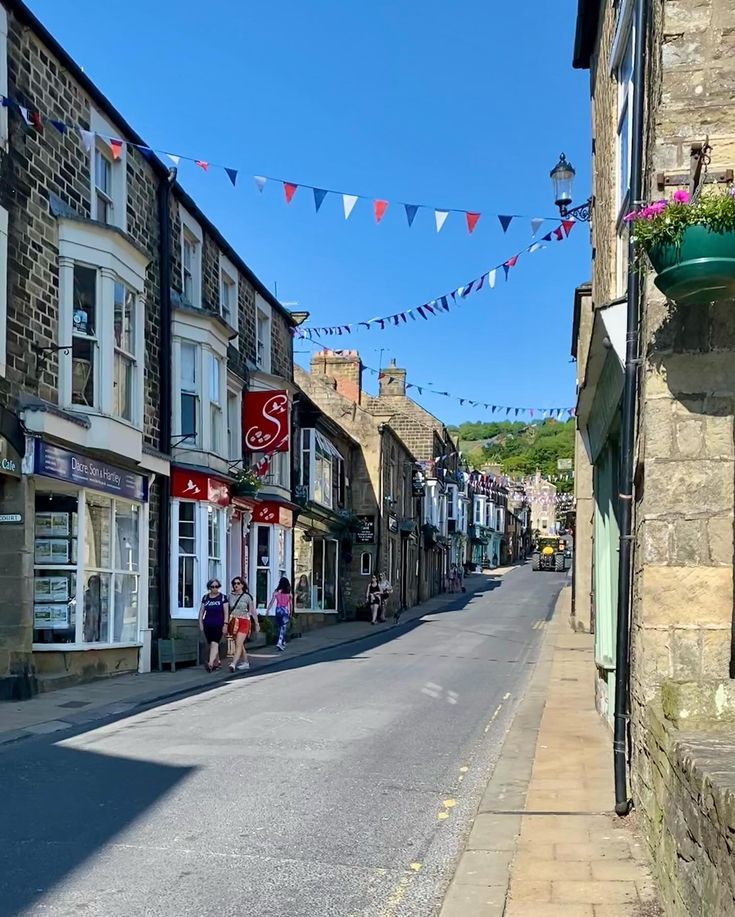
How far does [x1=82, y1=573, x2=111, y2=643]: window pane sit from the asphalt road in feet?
9.97

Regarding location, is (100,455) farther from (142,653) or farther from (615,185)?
(615,185)

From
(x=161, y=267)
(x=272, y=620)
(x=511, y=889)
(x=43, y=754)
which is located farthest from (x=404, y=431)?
(x=511, y=889)

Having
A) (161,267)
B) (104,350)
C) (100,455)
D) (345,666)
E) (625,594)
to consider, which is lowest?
(345,666)

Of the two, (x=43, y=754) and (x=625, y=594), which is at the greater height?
(x=625, y=594)

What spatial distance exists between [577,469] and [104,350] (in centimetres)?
1116

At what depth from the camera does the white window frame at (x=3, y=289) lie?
43.7 feet

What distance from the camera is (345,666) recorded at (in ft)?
60.3

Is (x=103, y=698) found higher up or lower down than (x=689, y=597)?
Answer: lower down

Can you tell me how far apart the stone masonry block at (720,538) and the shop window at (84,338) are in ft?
38.5

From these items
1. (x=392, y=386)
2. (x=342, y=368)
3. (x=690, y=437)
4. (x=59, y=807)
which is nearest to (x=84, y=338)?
(x=59, y=807)

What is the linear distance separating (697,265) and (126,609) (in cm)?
1428

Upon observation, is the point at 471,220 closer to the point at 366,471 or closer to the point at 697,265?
the point at 697,265

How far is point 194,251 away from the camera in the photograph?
21.2 metres

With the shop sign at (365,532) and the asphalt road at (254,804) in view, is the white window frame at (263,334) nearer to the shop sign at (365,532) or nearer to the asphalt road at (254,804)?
the shop sign at (365,532)
